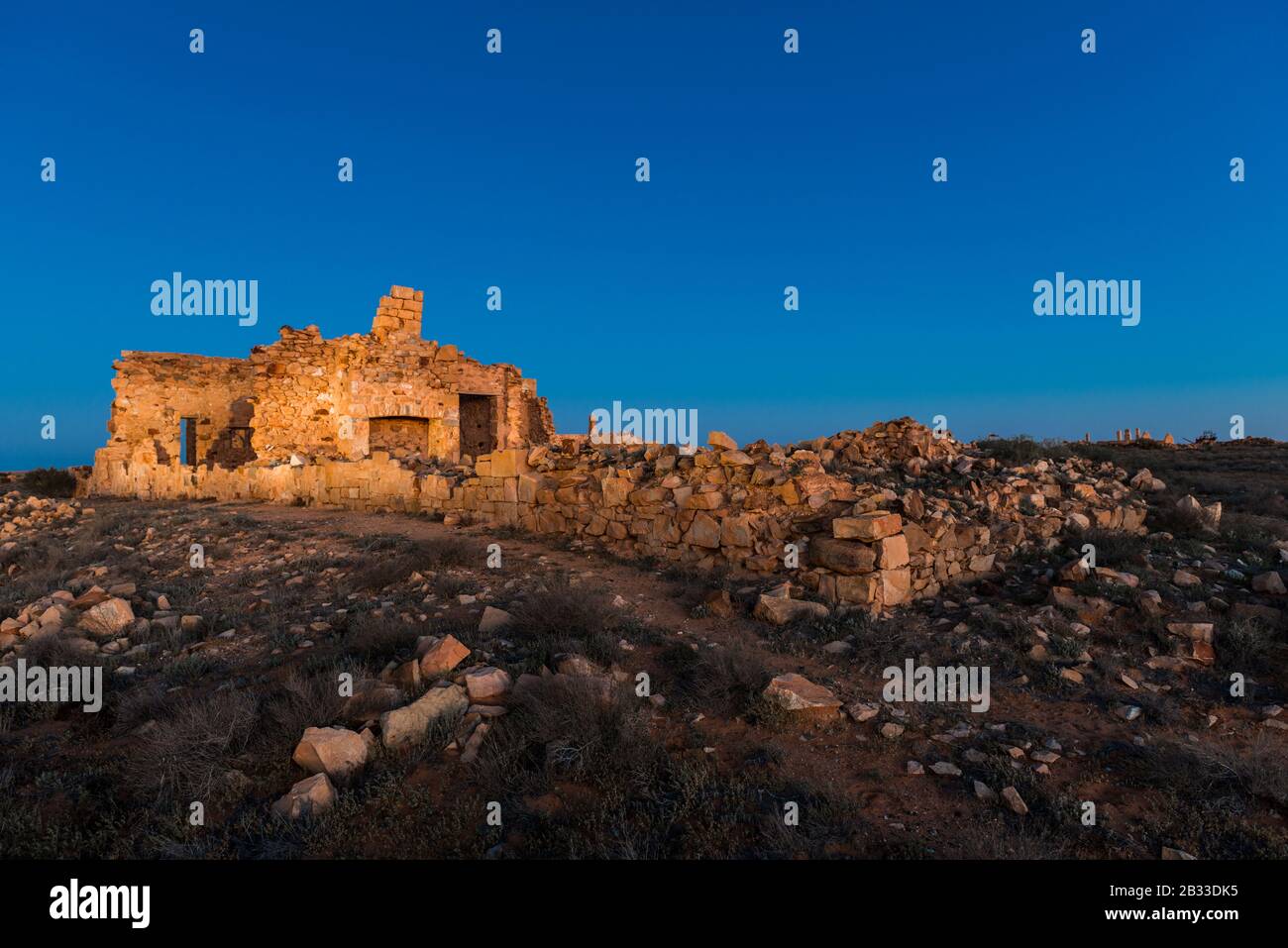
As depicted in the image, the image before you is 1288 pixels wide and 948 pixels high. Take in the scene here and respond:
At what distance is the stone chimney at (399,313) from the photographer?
16.2 meters

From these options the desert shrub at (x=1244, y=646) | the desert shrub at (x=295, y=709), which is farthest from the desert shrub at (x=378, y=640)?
the desert shrub at (x=1244, y=646)

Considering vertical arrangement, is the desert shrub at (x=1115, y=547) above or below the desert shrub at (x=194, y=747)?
above

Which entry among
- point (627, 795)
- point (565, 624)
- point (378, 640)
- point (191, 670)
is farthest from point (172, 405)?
point (627, 795)

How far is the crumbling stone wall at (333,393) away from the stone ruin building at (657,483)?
5 cm

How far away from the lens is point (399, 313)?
16406 mm

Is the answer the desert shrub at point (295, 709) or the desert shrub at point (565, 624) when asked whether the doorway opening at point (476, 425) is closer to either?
the desert shrub at point (565, 624)

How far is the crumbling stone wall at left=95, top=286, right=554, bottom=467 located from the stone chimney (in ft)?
0.09

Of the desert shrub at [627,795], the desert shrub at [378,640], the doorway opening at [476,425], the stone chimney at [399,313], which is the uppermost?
the stone chimney at [399,313]

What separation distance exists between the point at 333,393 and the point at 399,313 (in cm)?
273

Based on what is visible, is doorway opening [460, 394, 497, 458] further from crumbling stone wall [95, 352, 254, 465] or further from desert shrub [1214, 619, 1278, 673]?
desert shrub [1214, 619, 1278, 673]

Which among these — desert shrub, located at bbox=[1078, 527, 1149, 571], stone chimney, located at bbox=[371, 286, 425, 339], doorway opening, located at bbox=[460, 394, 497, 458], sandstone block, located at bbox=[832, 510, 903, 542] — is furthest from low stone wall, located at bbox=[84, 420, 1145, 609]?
doorway opening, located at bbox=[460, 394, 497, 458]

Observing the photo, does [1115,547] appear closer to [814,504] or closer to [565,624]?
[814,504]

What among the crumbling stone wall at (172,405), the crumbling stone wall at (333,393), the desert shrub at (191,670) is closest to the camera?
the desert shrub at (191,670)

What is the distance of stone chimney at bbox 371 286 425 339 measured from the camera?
16188 millimetres
